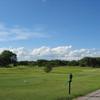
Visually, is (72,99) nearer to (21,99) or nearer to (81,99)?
(81,99)

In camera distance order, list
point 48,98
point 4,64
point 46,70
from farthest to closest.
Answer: point 4,64, point 46,70, point 48,98

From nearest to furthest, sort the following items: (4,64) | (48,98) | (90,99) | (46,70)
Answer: (90,99), (48,98), (46,70), (4,64)

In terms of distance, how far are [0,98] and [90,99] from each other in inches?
220

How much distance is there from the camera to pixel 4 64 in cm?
19075

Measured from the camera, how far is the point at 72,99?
19.1m

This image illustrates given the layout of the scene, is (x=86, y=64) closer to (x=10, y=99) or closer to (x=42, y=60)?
(x=42, y=60)

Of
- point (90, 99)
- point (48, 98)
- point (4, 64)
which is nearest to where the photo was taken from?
point (90, 99)

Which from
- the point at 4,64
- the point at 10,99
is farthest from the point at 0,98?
the point at 4,64

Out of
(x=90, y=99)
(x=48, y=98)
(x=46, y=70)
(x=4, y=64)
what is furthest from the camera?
(x=4, y=64)

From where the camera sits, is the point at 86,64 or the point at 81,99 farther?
the point at 86,64

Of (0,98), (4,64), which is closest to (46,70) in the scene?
(0,98)

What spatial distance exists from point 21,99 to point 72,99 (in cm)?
300

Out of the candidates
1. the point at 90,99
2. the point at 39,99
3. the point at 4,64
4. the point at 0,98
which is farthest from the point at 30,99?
the point at 4,64

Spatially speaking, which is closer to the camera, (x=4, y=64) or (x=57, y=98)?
(x=57, y=98)
